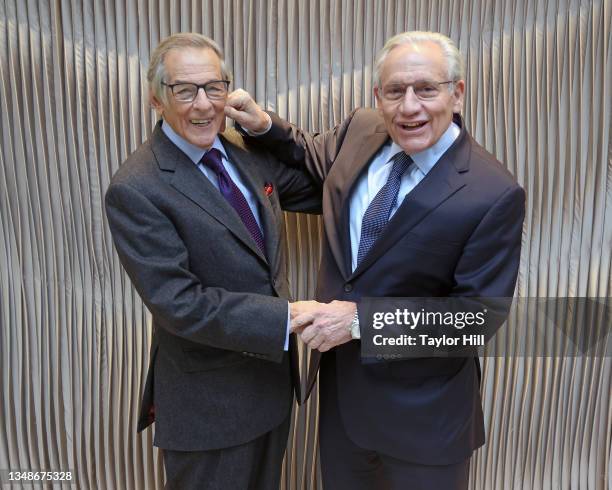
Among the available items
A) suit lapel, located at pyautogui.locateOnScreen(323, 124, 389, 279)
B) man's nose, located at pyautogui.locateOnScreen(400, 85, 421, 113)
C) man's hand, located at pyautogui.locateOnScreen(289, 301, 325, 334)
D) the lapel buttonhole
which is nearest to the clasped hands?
man's hand, located at pyautogui.locateOnScreen(289, 301, 325, 334)

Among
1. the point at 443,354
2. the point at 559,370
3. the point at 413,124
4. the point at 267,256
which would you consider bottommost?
the point at 559,370

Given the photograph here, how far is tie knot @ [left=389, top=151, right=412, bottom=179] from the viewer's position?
1.97 meters

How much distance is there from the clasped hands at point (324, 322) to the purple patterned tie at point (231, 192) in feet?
0.83

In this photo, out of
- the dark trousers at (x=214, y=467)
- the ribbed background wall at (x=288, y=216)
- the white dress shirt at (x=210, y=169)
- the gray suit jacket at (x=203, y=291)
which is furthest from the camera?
the ribbed background wall at (x=288, y=216)

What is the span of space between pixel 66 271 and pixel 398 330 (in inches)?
57.4

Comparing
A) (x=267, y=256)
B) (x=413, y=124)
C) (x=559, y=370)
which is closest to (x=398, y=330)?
(x=267, y=256)

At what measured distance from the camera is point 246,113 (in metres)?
2.08

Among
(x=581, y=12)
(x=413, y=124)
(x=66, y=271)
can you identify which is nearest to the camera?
(x=413, y=124)

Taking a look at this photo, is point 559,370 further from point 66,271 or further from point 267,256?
point 66,271

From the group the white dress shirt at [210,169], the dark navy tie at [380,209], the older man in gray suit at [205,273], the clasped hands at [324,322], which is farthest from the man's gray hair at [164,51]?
the clasped hands at [324,322]

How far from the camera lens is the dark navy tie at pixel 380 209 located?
194 centimetres

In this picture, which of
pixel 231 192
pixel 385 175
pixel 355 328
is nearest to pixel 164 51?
pixel 231 192

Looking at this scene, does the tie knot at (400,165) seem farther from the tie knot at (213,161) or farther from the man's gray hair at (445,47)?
the tie knot at (213,161)

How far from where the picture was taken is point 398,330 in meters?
1.95
